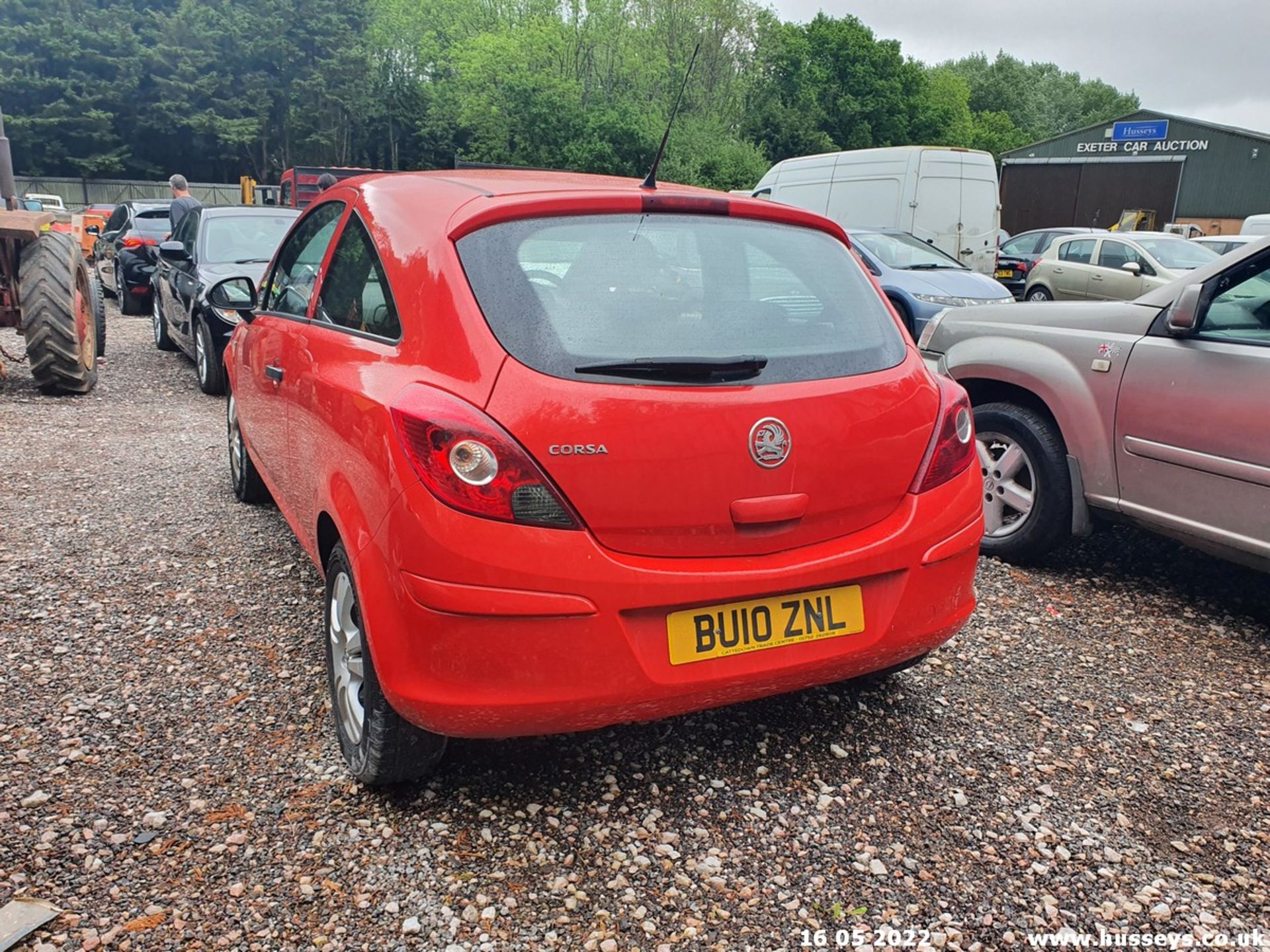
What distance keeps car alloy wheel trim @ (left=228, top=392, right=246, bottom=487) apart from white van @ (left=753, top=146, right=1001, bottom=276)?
12227 millimetres

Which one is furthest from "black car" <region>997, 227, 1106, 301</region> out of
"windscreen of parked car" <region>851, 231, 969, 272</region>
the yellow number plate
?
the yellow number plate

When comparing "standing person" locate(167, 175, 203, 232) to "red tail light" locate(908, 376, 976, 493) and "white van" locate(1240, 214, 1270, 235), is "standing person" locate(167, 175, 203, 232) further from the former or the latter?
"white van" locate(1240, 214, 1270, 235)

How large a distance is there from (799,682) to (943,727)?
2.76ft

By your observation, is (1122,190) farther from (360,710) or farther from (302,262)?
(360,710)

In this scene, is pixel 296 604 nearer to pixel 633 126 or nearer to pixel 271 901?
pixel 271 901

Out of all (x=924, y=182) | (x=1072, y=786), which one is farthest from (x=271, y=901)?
(x=924, y=182)

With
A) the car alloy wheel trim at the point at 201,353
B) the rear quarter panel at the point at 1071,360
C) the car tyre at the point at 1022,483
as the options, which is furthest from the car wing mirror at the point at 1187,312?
the car alloy wheel trim at the point at 201,353

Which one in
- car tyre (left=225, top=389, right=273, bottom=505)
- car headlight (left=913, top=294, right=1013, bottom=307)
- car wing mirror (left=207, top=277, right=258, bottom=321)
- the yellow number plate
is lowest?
car tyre (left=225, top=389, right=273, bottom=505)

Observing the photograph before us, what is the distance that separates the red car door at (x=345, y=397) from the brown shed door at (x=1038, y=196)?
40.1 meters

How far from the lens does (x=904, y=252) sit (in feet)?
40.2

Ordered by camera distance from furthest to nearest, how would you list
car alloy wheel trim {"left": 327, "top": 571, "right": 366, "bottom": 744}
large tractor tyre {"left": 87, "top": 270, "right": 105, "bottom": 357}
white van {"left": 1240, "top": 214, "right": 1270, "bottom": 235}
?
white van {"left": 1240, "top": 214, "right": 1270, "bottom": 235} → large tractor tyre {"left": 87, "top": 270, "right": 105, "bottom": 357} → car alloy wheel trim {"left": 327, "top": 571, "right": 366, "bottom": 744}

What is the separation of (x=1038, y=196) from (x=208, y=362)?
38.3m

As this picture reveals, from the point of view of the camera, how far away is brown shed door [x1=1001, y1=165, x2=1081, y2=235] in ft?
126

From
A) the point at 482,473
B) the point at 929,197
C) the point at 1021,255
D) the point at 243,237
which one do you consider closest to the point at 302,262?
the point at 482,473
